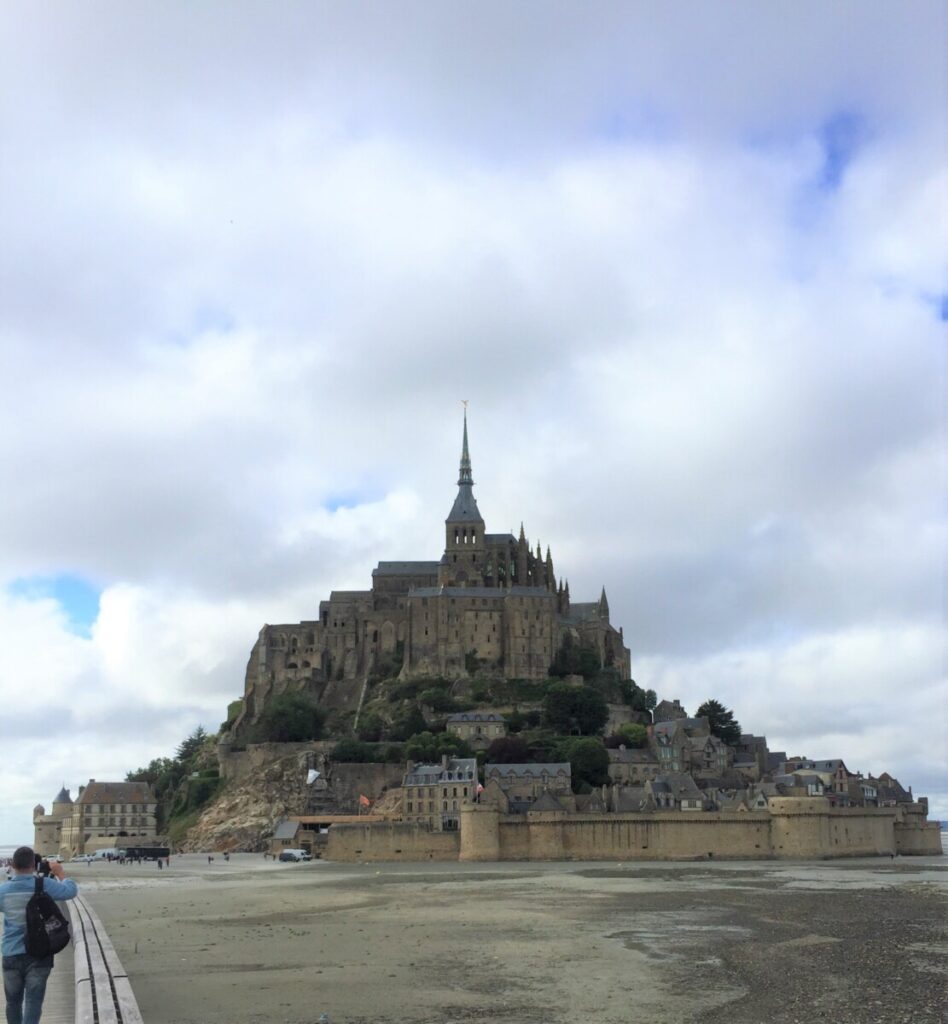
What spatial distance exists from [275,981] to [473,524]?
8170 cm

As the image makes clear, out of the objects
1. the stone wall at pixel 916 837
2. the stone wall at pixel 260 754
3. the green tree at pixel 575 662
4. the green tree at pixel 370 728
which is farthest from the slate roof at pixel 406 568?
the stone wall at pixel 916 837

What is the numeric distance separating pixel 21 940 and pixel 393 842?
193ft

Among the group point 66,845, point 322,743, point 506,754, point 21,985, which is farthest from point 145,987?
point 66,845

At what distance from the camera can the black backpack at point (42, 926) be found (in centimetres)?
1061

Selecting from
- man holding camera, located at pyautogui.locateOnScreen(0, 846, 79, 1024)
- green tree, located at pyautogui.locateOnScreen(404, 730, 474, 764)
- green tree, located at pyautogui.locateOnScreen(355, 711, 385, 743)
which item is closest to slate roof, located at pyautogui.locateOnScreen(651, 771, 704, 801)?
green tree, located at pyautogui.locateOnScreen(404, 730, 474, 764)

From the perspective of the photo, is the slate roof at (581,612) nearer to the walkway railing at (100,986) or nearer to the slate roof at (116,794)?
the slate roof at (116,794)

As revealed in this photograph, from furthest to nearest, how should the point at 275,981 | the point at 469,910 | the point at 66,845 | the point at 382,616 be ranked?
the point at 382,616, the point at 66,845, the point at 469,910, the point at 275,981

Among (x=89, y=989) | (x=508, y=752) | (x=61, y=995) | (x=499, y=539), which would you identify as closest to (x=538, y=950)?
(x=61, y=995)

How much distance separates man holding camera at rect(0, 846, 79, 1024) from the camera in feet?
35.0

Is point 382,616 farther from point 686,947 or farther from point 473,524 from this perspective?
point 686,947

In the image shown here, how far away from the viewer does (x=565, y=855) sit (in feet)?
214

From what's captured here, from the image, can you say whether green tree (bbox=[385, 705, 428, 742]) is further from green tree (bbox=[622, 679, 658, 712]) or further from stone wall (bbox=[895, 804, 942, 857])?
stone wall (bbox=[895, 804, 942, 857])

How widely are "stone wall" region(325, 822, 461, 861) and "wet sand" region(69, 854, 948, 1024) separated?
19.4m

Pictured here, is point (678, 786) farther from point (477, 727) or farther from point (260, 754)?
point (260, 754)
